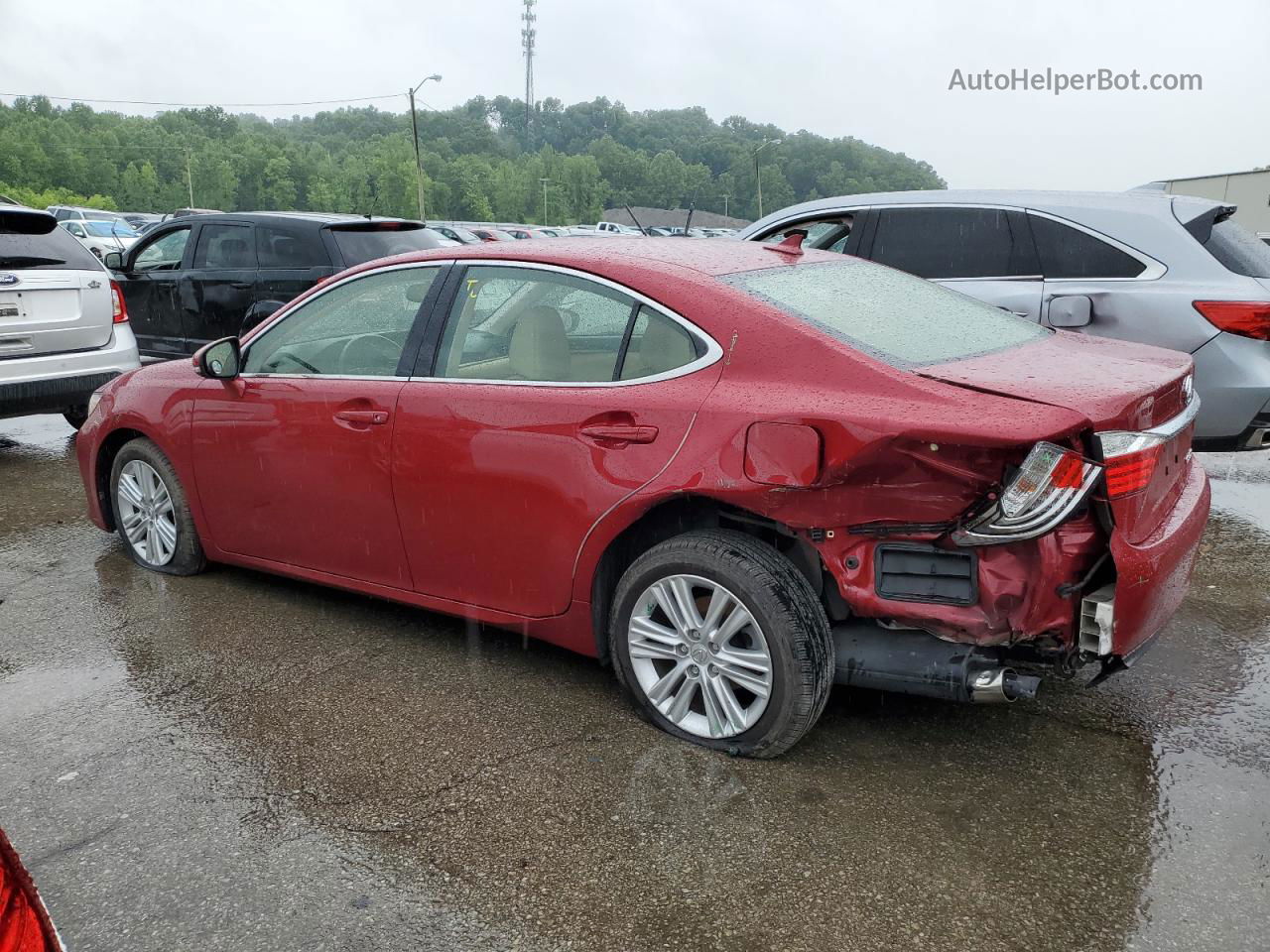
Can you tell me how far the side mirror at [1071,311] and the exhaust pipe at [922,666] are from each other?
3.31m

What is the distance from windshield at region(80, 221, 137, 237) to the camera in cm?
3330

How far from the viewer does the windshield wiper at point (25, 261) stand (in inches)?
269

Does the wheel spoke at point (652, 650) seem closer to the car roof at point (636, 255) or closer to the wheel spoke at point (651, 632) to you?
the wheel spoke at point (651, 632)

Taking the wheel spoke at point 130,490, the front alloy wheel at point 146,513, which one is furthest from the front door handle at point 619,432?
the wheel spoke at point 130,490

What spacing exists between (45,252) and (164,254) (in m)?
2.97

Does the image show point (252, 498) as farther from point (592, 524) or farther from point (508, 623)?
point (592, 524)

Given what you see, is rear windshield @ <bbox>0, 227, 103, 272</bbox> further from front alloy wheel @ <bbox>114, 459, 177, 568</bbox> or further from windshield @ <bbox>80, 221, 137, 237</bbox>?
windshield @ <bbox>80, 221, 137, 237</bbox>

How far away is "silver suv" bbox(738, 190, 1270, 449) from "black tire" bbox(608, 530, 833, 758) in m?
3.22

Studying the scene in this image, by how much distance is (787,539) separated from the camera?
321 centimetres

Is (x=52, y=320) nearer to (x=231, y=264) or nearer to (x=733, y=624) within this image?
(x=231, y=264)

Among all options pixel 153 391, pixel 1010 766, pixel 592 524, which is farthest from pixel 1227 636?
pixel 153 391

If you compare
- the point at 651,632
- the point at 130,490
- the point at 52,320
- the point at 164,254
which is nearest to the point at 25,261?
the point at 52,320

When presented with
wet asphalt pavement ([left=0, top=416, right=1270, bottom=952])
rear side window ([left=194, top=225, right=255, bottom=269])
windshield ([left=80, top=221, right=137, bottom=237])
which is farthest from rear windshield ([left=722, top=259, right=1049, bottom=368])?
windshield ([left=80, top=221, right=137, bottom=237])

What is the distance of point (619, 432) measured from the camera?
129 inches
